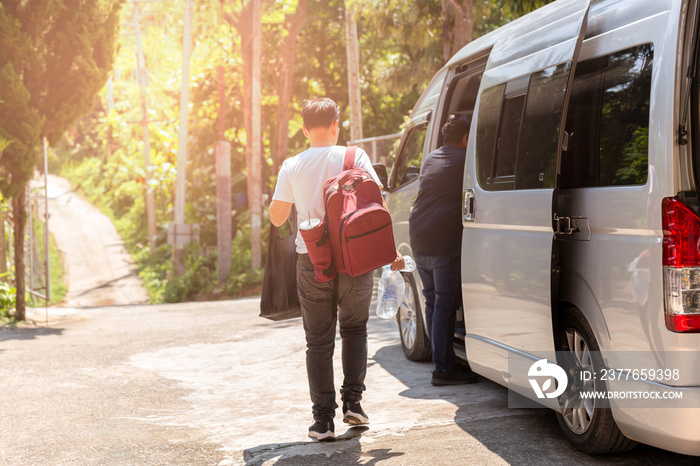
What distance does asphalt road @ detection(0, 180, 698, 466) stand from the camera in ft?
15.1

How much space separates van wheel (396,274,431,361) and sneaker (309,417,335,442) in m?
2.24

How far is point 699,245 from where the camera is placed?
348 centimetres

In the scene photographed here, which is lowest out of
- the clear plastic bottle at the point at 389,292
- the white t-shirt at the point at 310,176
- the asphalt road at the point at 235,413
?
the asphalt road at the point at 235,413

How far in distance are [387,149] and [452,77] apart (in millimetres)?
11871

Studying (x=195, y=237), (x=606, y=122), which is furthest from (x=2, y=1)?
(x=195, y=237)

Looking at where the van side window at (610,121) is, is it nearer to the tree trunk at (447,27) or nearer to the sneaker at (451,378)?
the sneaker at (451,378)

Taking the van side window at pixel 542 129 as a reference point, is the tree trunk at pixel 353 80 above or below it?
above

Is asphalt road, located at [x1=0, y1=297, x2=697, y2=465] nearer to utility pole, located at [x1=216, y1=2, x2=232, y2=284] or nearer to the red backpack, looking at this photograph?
the red backpack

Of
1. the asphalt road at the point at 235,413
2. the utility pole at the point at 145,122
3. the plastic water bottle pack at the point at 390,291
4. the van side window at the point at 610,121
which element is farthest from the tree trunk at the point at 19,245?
the utility pole at the point at 145,122

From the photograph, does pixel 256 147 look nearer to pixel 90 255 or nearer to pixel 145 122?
pixel 145 122

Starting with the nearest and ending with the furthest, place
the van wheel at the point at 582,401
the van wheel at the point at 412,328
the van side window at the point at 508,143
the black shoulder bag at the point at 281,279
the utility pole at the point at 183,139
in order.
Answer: the van wheel at the point at 582,401, the van side window at the point at 508,143, the black shoulder bag at the point at 281,279, the van wheel at the point at 412,328, the utility pole at the point at 183,139

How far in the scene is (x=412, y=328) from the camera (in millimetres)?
7094

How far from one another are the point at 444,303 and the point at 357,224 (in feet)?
5.71

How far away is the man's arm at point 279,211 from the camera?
486cm
